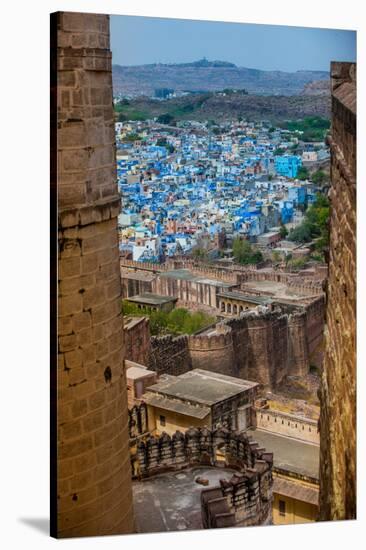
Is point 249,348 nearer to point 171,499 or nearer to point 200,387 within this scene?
point 200,387

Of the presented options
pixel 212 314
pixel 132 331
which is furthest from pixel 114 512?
pixel 212 314

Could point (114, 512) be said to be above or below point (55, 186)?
below

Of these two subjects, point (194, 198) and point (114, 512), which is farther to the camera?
point (194, 198)

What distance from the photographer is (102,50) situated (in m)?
5.19

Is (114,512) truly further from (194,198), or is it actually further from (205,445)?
(194,198)

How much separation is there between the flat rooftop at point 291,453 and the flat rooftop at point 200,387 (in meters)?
0.34

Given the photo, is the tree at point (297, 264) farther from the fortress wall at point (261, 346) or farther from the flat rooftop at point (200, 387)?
the flat rooftop at point (200, 387)

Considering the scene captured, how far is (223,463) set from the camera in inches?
250

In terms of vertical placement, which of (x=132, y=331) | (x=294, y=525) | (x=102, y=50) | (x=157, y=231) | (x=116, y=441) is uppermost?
(x=102, y=50)

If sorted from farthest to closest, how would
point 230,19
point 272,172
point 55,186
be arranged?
point 272,172 → point 230,19 → point 55,186

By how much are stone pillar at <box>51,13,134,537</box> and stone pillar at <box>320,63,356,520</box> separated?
5.00 ft

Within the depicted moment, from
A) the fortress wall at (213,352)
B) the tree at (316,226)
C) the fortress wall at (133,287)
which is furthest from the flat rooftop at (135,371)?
the tree at (316,226)

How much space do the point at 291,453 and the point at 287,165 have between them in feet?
5.74

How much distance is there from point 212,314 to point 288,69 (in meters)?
1.54
